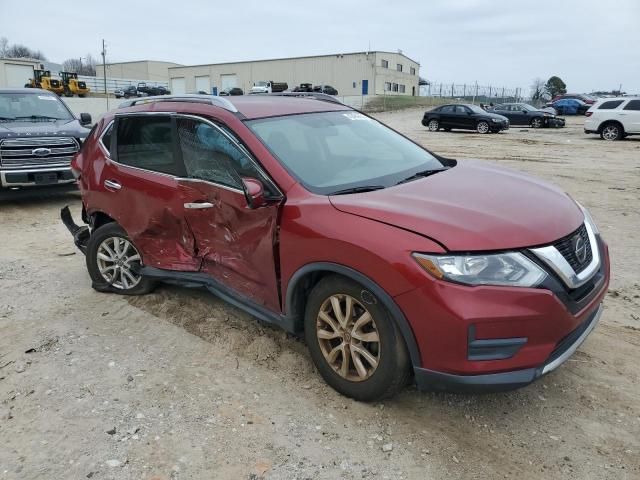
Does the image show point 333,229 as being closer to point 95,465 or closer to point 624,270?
point 95,465

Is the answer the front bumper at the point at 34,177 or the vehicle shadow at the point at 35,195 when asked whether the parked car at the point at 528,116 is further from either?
the front bumper at the point at 34,177

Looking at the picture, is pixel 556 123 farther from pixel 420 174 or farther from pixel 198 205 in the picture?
pixel 198 205

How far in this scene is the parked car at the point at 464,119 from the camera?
83.8 feet

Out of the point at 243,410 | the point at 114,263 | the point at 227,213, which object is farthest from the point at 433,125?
the point at 243,410

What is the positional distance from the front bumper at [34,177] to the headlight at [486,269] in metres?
7.82

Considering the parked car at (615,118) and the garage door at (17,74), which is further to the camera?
the garage door at (17,74)

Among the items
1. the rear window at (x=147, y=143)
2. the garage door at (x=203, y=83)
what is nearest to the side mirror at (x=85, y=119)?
the rear window at (x=147, y=143)

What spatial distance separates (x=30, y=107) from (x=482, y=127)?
69.4 ft

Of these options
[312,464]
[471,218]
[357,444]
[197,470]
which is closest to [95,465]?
[197,470]

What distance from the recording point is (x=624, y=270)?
5.44 metres

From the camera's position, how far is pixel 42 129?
877 centimetres

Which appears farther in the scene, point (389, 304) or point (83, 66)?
point (83, 66)

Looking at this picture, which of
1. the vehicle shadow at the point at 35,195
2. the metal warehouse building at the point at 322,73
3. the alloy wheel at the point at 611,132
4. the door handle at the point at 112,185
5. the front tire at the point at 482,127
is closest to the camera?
the door handle at the point at 112,185

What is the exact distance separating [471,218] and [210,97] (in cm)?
221
